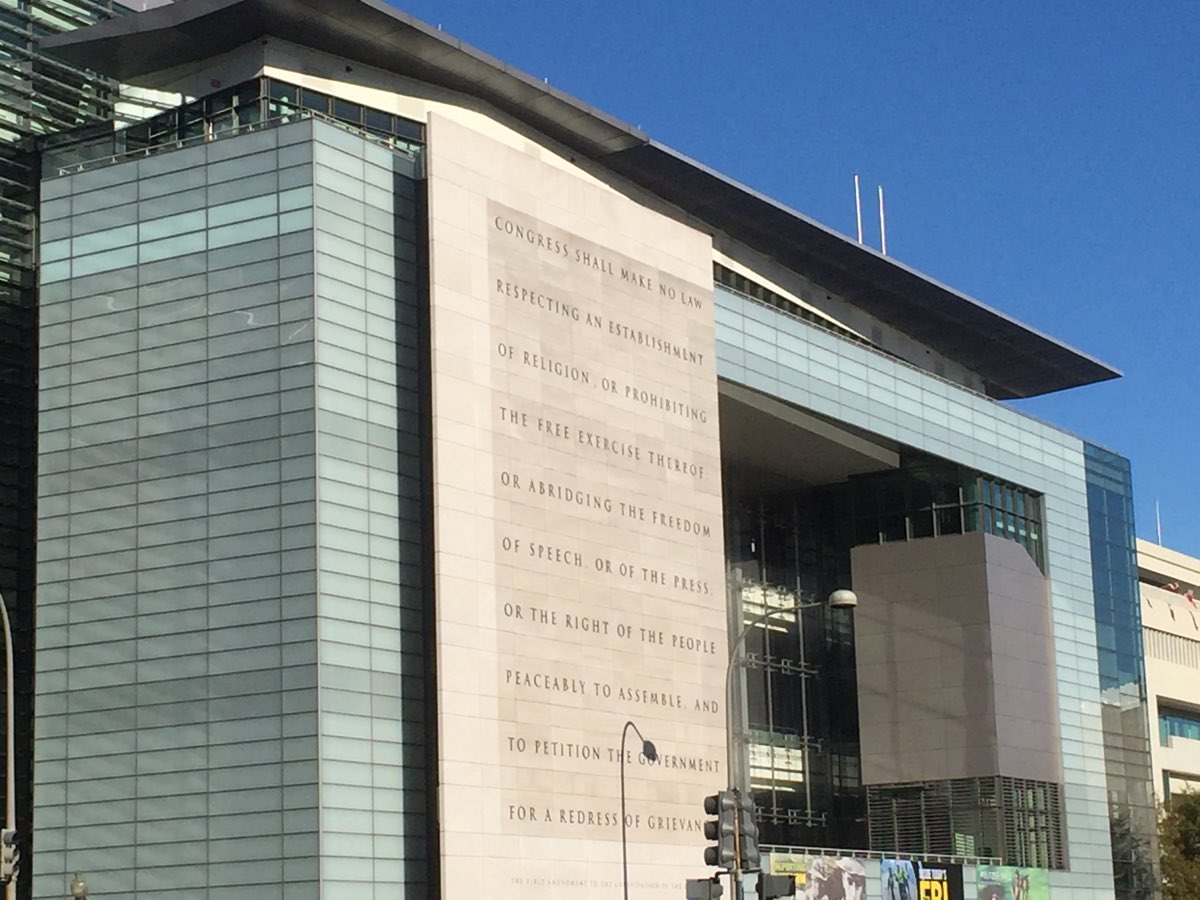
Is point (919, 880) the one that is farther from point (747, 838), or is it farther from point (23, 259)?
point (747, 838)

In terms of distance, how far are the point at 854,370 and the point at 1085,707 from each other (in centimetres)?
2057

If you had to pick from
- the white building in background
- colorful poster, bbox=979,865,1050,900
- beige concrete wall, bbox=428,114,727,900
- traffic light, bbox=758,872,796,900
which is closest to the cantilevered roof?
beige concrete wall, bbox=428,114,727,900

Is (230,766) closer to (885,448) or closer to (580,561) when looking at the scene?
(580,561)

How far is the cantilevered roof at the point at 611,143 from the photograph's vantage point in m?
67.2

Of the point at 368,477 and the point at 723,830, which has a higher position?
the point at 368,477

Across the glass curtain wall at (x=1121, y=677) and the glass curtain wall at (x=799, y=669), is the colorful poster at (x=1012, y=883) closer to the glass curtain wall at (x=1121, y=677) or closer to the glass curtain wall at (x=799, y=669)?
the glass curtain wall at (x=799, y=669)

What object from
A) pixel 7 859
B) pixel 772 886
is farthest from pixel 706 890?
pixel 7 859

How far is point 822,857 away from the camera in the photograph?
77938 millimetres

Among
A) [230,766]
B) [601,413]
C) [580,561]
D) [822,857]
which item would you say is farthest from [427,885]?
[822,857]

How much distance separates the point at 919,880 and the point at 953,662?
1000 cm

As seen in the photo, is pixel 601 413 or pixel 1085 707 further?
pixel 1085 707

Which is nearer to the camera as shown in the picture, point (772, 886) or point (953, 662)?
point (772, 886)

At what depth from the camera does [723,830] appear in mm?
A: 39750

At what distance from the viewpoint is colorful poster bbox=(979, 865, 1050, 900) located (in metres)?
85.8
